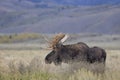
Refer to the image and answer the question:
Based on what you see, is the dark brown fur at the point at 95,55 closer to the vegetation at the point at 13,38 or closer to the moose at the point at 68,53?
the moose at the point at 68,53

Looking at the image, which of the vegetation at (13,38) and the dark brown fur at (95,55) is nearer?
the dark brown fur at (95,55)

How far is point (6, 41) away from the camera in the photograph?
87.8 m

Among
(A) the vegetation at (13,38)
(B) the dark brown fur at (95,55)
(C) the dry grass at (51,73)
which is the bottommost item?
(A) the vegetation at (13,38)

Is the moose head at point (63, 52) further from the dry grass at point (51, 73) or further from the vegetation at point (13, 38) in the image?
the vegetation at point (13, 38)

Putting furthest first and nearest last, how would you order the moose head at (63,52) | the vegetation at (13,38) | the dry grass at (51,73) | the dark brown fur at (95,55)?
the vegetation at (13,38)
the dark brown fur at (95,55)
the moose head at (63,52)
the dry grass at (51,73)

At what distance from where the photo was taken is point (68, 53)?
57.3 feet

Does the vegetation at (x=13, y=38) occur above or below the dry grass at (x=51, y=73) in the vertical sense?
below

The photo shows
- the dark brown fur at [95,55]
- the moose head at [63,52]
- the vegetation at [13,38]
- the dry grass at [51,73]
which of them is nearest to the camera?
the dry grass at [51,73]

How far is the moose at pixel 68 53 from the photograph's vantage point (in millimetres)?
16859

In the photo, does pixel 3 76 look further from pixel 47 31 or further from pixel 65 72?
pixel 47 31

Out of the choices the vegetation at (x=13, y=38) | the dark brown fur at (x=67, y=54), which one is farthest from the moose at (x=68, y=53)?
the vegetation at (x=13, y=38)

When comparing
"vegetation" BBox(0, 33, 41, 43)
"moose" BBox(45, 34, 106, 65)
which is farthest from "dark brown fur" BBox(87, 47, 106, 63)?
"vegetation" BBox(0, 33, 41, 43)

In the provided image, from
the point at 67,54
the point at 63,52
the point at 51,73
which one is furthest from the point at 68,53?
the point at 51,73

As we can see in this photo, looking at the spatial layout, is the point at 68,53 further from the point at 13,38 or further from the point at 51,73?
the point at 13,38
